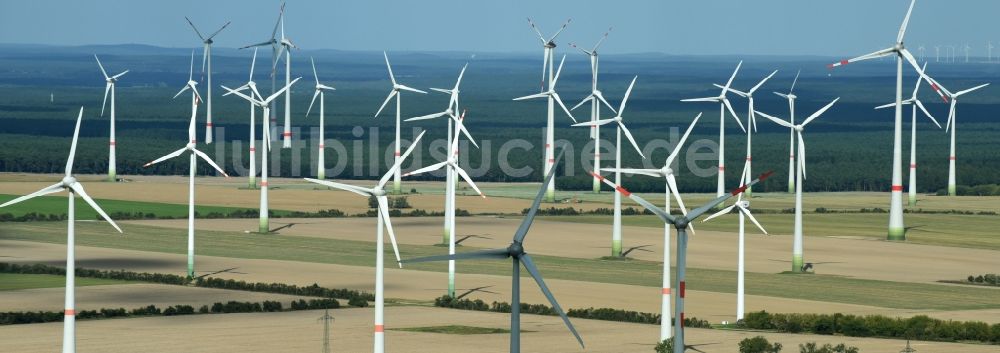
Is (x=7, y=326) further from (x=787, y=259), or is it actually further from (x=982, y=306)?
(x=787, y=259)

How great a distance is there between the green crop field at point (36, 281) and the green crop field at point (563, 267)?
16127mm

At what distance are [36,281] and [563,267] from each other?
30.3 m

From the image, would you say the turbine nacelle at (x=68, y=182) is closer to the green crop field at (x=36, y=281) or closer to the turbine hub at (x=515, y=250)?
the turbine hub at (x=515, y=250)

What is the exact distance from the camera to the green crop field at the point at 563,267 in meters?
95.9

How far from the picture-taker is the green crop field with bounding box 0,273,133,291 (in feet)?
308

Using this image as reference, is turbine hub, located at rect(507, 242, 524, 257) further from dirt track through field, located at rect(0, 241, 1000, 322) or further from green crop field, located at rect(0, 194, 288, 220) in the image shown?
green crop field, located at rect(0, 194, 288, 220)

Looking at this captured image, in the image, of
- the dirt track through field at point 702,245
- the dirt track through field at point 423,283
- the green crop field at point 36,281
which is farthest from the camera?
the dirt track through field at point 702,245

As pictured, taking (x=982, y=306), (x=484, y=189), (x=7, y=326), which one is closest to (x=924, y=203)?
(x=484, y=189)

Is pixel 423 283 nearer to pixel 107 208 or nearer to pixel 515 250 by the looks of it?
pixel 515 250

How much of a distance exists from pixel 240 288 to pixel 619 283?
20200 millimetres

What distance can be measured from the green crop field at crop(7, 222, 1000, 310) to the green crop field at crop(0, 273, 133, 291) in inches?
Answer: 635

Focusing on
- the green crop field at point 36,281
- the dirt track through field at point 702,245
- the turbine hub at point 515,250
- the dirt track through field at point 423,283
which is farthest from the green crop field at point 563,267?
the turbine hub at point 515,250

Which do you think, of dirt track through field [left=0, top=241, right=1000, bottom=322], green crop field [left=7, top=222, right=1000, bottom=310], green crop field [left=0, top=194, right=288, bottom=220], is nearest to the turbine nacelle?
dirt track through field [left=0, top=241, right=1000, bottom=322]

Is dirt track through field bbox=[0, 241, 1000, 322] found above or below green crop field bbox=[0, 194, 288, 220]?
below
